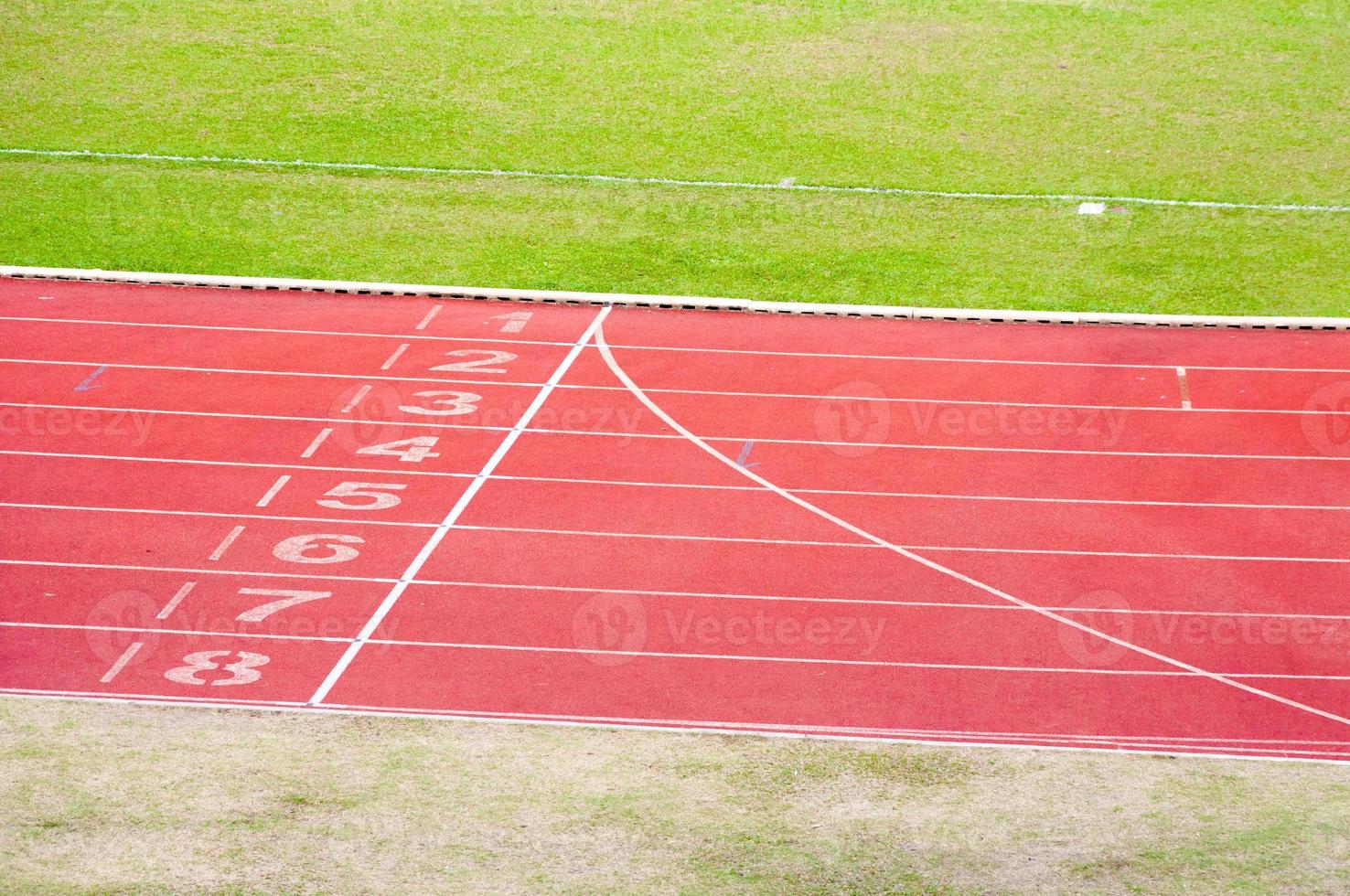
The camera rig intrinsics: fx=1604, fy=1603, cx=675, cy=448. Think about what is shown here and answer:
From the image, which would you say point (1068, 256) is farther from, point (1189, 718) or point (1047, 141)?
point (1189, 718)

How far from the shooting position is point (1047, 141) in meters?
20.0

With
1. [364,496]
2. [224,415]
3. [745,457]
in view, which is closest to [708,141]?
[745,457]

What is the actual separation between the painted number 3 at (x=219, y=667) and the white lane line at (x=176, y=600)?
58cm

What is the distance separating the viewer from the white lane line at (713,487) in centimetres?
1269

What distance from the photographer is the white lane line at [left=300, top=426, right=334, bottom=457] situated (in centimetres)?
1333

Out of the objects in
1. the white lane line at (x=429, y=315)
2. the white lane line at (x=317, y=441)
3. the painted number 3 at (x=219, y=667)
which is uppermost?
the white lane line at (x=429, y=315)

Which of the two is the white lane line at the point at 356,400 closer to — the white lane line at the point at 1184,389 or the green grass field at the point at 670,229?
the green grass field at the point at 670,229

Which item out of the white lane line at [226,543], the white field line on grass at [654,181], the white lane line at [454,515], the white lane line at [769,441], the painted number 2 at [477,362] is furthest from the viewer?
the white field line on grass at [654,181]

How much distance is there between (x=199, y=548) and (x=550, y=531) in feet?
8.46

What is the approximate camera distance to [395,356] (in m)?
15.2

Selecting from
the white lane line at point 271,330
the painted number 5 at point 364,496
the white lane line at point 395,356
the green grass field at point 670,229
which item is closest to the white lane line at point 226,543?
the painted number 5 at point 364,496

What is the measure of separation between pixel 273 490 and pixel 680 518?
10.6ft

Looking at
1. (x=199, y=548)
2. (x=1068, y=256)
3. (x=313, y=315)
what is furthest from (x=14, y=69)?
(x=1068, y=256)

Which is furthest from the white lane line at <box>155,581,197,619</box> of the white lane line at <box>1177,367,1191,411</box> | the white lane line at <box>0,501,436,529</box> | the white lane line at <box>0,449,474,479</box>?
the white lane line at <box>1177,367,1191,411</box>
